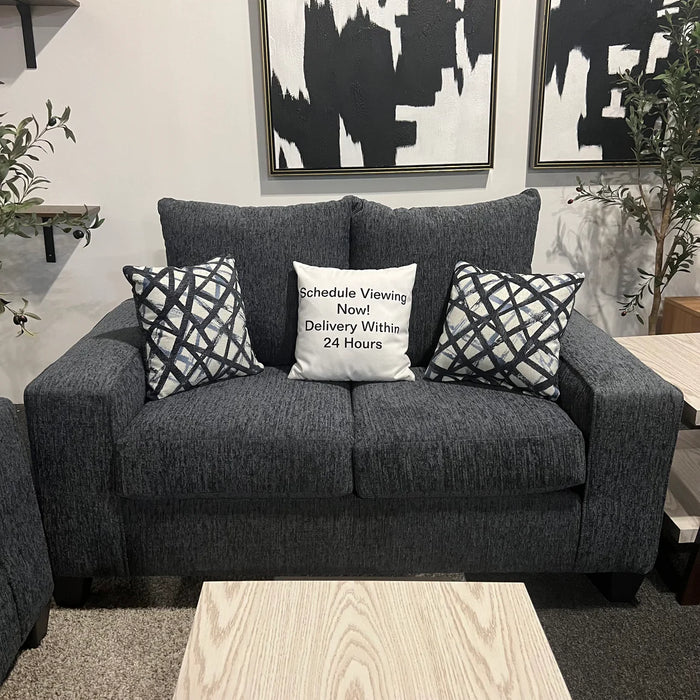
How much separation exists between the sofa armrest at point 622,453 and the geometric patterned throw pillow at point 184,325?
967 mm

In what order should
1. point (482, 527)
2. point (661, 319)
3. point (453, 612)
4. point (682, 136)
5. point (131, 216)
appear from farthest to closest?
point (661, 319) → point (131, 216) → point (682, 136) → point (482, 527) → point (453, 612)

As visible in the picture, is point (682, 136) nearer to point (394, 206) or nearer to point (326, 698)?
point (394, 206)

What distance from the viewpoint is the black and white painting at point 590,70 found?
250 cm

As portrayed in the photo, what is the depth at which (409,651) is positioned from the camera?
115 cm

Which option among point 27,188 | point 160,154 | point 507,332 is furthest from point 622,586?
point 27,188

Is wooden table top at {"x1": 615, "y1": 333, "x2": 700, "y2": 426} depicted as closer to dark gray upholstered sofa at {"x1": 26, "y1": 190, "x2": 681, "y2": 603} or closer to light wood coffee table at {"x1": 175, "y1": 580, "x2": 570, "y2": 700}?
dark gray upholstered sofa at {"x1": 26, "y1": 190, "x2": 681, "y2": 603}

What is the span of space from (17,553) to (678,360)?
5.89ft

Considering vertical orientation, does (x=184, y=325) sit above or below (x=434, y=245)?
below

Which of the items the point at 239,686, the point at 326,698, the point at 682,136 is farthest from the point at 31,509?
the point at 682,136

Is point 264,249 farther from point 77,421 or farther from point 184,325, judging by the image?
point 77,421

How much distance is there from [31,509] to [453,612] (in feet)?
3.27

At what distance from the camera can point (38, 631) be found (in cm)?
169

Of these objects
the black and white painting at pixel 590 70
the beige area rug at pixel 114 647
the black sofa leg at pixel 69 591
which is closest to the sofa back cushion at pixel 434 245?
the black and white painting at pixel 590 70

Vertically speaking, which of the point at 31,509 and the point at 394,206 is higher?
the point at 394,206
